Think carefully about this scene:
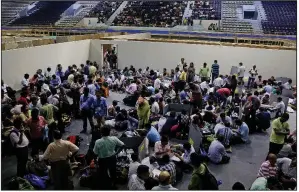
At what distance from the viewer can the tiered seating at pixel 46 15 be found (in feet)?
100

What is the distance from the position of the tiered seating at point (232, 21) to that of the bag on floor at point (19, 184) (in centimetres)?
2169

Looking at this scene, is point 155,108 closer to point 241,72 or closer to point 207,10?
point 241,72

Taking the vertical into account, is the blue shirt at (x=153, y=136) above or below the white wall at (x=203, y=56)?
below

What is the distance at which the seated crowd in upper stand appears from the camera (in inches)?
210

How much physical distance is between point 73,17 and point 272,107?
2419 centimetres

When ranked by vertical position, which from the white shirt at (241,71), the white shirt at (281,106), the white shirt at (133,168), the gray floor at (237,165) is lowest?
the gray floor at (237,165)

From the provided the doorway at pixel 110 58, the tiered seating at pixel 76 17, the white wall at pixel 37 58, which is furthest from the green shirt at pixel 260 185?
the tiered seating at pixel 76 17

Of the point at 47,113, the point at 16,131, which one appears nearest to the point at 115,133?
the point at 47,113

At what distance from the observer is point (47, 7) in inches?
1304

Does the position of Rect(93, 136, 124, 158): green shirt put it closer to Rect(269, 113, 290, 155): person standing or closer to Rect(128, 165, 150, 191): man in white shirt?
Rect(128, 165, 150, 191): man in white shirt

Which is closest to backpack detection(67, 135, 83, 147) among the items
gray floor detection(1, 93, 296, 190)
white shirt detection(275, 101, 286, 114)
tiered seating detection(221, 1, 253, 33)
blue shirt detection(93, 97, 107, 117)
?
gray floor detection(1, 93, 296, 190)

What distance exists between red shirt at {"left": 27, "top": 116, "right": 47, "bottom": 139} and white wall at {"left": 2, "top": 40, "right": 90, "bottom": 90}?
612 centimetres

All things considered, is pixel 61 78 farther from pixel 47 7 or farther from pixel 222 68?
pixel 47 7

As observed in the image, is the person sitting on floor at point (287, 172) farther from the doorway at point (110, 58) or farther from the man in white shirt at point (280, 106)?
the doorway at point (110, 58)
